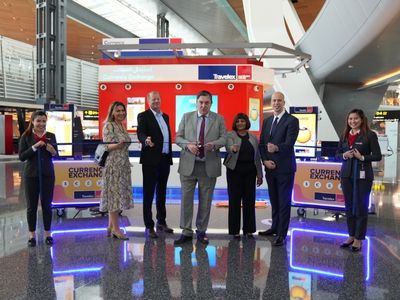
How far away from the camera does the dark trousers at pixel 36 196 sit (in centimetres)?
445

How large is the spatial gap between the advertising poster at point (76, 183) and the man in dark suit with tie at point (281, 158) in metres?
2.60

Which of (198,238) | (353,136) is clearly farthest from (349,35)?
(198,238)

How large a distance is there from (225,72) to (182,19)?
10.4 meters

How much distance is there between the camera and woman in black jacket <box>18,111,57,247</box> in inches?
174

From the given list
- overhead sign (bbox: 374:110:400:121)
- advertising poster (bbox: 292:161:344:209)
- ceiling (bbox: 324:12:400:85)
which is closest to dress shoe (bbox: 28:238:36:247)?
advertising poster (bbox: 292:161:344:209)

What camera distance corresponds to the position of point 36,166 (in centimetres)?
445

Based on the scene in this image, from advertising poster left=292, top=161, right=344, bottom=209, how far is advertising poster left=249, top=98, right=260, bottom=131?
15.9 feet

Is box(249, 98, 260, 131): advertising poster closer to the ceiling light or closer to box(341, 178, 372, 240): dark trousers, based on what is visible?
the ceiling light

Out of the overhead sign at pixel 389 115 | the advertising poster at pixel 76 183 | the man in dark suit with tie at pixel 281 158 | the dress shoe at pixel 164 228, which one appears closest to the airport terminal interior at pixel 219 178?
the advertising poster at pixel 76 183

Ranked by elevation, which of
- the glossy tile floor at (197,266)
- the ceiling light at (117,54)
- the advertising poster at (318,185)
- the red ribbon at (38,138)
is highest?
the ceiling light at (117,54)

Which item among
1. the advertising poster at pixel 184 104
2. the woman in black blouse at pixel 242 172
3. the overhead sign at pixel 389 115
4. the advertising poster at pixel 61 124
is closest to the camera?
the woman in black blouse at pixel 242 172

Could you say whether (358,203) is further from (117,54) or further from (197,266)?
(117,54)

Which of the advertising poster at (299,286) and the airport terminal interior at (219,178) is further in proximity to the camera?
the airport terminal interior at (219,178)

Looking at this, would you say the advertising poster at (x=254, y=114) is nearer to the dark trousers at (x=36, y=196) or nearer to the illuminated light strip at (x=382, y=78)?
the illuminated light strip at (x=382, y=78)
